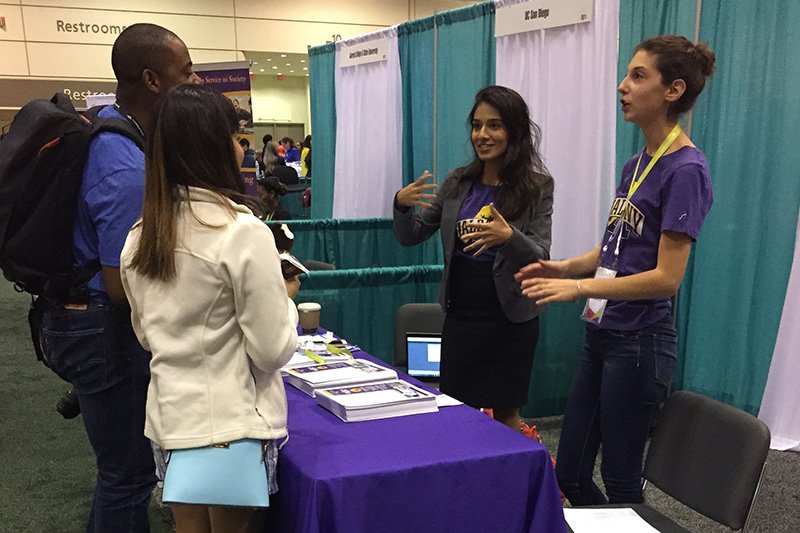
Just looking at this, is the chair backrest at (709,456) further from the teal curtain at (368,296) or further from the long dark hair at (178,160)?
the teal curtain at (368,296)

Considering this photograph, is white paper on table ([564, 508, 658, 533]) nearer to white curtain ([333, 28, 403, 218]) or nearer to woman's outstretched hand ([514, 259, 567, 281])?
woman's outstretched hand ([514, 259, 567, 281])

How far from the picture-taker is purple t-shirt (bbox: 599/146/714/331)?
1.60m

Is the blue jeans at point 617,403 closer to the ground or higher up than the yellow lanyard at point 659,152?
closer to the ground

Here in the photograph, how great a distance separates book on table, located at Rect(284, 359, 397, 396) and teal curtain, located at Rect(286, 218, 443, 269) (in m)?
3.01

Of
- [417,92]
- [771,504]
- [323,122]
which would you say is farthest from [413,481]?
[323,122]

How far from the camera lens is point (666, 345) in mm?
1731

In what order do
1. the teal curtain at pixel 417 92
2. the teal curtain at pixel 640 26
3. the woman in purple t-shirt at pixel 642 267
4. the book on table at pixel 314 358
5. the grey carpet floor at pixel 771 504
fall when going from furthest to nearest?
the teal curtain at pixel 417 92, the teal curtain at pixel 640 26, the grey carpet floor at pixel 771 504, the book on table at pixel 314 358, the woman in purple t-shirt at pixel 642 267

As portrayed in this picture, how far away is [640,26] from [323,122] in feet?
12.1

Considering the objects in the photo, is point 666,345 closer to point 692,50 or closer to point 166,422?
point 692,50

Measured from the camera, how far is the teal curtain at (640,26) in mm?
3104

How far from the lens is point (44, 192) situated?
61.3 inches

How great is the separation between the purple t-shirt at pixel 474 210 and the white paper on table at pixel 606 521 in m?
0.80

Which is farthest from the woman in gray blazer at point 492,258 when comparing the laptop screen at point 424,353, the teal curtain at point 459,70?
the teal curtain at point 459,70

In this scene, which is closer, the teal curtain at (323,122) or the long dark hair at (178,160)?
the long dark hair at (178,160)
